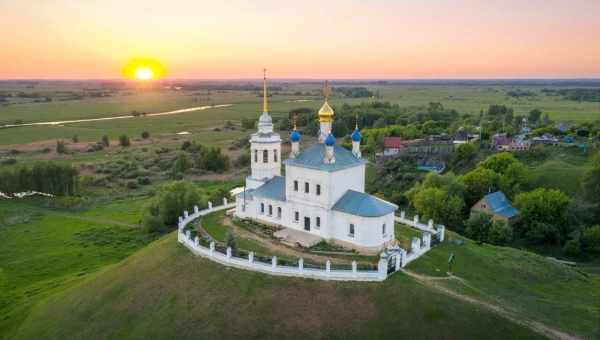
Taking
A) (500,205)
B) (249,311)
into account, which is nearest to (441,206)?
(500,205)

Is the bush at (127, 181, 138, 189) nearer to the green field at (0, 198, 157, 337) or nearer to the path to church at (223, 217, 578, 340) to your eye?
the green field at (0, 198, 157, 337)

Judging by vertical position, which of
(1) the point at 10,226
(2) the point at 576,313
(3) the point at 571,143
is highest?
(3) the point at 571,143

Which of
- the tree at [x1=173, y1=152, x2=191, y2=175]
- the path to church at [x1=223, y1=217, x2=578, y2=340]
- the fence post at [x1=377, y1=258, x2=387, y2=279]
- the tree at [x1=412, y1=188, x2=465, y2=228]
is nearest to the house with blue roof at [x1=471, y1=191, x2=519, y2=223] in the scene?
the tree at [x1=412, y1=188, x2=465, y2=228]

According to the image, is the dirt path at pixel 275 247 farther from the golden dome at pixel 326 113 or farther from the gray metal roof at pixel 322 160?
the golden dome at pixel 326 113

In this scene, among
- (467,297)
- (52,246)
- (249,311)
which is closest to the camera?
(249,311)

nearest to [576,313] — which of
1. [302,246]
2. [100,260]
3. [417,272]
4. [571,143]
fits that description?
[417,272]

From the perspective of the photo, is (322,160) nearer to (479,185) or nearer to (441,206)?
(441,206)

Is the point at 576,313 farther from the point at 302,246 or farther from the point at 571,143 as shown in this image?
the point at 571,143
